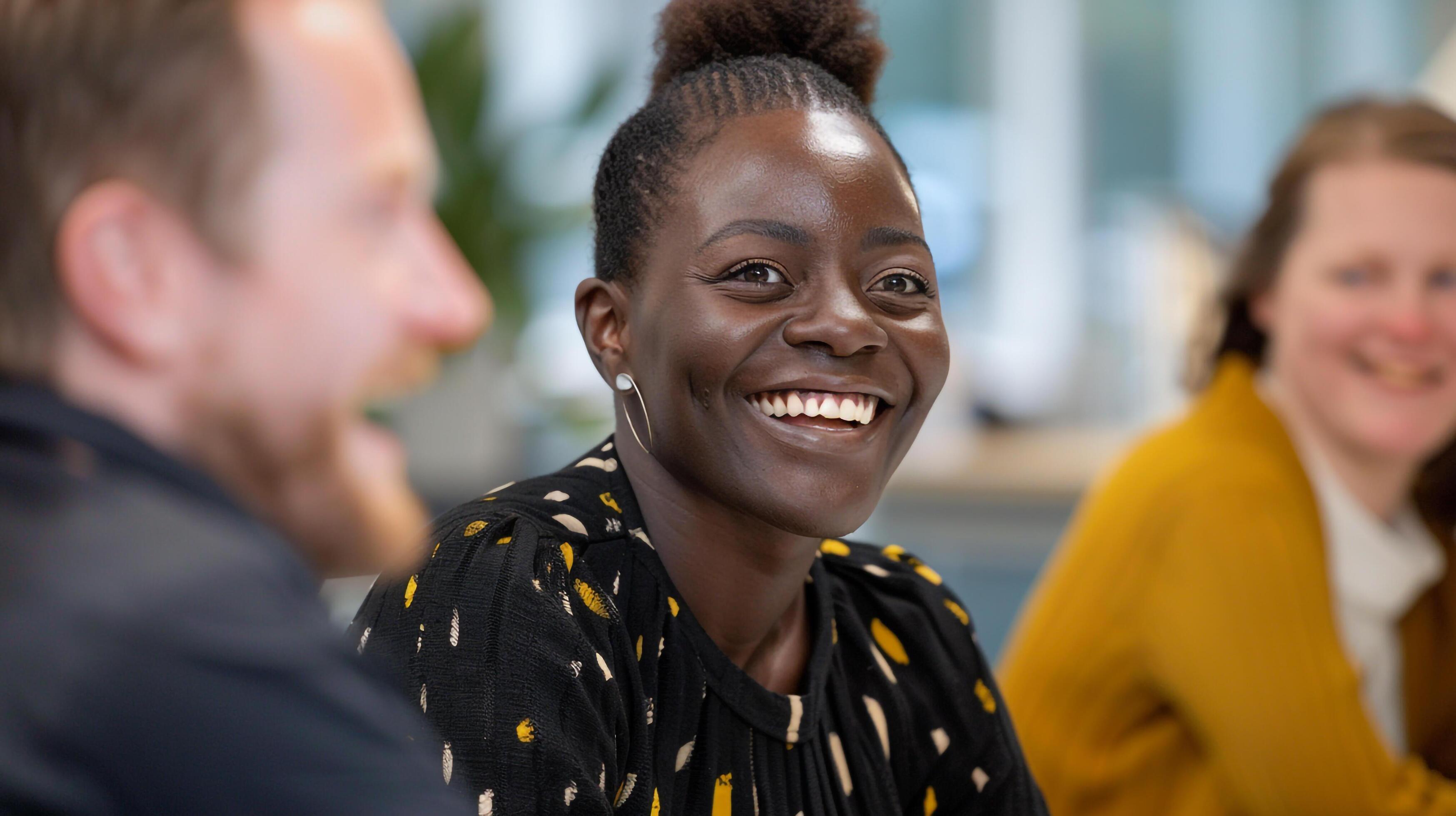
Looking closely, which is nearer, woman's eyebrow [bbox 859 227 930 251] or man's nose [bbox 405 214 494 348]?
man's nose [bbox 405 214 494 348]

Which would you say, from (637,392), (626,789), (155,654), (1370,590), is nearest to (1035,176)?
(1370,590)

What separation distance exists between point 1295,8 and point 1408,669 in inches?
164

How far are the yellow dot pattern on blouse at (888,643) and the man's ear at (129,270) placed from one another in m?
0.68

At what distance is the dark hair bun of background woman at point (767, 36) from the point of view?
3.19 feet

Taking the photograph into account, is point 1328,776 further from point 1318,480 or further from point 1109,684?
point 1318,480

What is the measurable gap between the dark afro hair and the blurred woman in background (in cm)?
67

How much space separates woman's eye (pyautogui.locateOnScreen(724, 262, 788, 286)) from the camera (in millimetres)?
864

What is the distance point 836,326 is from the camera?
2.79 ft

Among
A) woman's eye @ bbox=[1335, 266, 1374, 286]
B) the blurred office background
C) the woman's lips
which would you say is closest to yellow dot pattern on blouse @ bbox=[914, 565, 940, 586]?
the woman's lips

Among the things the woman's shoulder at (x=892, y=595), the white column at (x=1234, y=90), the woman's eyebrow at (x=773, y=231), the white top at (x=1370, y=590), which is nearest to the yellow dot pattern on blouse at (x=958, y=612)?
the woman's shoulder at (x=892, y=595)

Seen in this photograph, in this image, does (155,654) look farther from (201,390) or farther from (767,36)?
(767,36)

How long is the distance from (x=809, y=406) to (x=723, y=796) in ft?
0.87

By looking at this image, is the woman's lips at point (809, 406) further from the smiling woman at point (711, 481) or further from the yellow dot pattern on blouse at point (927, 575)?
the yellow dot pattern on blouse at point (927, 575)

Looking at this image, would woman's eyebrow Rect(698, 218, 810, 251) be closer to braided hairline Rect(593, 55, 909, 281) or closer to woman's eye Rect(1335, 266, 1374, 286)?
braided hairline Rect(593, 55, 909, 281)
